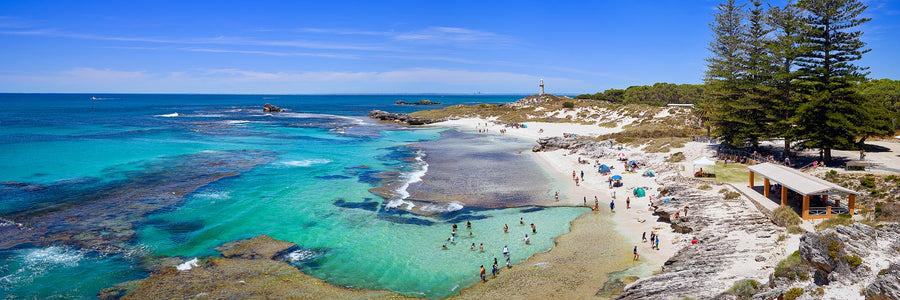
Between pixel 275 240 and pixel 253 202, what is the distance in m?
8.72

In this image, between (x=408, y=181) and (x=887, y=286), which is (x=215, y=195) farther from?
(x=887, y=286)

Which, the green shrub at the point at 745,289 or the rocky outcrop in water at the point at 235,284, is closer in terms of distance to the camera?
the green shrub at the point at 745,289

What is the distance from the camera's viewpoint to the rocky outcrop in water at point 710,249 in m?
14.9

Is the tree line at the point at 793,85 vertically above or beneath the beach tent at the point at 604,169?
above

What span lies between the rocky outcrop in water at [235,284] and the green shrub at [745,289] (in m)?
11.2

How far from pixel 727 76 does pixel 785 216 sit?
2319 centimetres

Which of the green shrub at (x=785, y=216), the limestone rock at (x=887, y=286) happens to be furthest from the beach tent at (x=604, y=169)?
the limestone rock at (x=887, y=286)

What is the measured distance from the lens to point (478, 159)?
49375 millimetres

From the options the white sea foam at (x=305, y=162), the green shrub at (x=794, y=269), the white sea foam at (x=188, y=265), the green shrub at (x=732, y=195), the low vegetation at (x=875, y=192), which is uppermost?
the low vegetation at (x=875, y=192)

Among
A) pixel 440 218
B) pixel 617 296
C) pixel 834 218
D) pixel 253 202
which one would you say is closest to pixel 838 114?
pixel 834 218

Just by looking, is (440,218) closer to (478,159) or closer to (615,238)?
(615,238)

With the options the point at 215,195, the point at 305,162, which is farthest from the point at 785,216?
the point at 305,162

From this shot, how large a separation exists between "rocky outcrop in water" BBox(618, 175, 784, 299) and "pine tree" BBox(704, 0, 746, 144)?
1332cm

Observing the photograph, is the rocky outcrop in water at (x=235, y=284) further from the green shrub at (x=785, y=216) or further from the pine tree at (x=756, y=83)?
the pine tree at (x=756, y=83)
